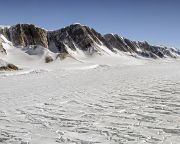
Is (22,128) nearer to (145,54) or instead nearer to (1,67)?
(1,67)

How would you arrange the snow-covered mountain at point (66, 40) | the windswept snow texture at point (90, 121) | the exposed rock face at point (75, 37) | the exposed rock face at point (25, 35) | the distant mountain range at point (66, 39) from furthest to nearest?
the exposed rock face at point (75, 37) < the distant mountain range at point (66, 39) < the snow-covered mountain at point (66, 40) < the exposed rock face at point (25, 35) < the windswept snow texture at point (90, 121)

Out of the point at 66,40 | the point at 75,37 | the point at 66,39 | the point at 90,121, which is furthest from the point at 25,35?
the point at 90,121

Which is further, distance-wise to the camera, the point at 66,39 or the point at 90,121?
the point at 66,39

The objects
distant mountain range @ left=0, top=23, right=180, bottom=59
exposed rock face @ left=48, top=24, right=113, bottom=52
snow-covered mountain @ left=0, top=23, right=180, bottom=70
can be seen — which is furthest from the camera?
exposed rock face @ left=48, top=24, right=113, bottom=52

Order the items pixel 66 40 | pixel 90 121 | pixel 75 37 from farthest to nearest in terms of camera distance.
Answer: pixel 75 37
pixel 66 40
pixel 90 121

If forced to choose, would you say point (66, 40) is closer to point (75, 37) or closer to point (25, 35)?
point (75, 37)

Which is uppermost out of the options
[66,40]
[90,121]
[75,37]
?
[75,37]

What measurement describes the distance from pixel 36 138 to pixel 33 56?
97399mm

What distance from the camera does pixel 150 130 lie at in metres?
8.94

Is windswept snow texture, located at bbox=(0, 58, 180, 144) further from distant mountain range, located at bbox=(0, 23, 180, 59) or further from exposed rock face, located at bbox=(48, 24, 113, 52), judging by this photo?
exposed rock face, located at bbox=(48, 24, 113, 52)

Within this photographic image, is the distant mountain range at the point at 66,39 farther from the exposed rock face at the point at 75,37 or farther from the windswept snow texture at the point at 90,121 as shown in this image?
the windswept snow texture at the point at 90,121

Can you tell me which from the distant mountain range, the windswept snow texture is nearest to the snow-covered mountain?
the distant mountain range

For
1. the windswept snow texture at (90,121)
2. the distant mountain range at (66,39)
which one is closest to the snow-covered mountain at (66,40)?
the distant mountain range at (66,39)

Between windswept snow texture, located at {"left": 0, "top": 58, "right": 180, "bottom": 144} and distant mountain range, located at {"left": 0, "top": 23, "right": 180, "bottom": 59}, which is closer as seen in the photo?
windswept snow texture, located at {"left": 0, "top": 58, "right": 180, "bottom": 144}
